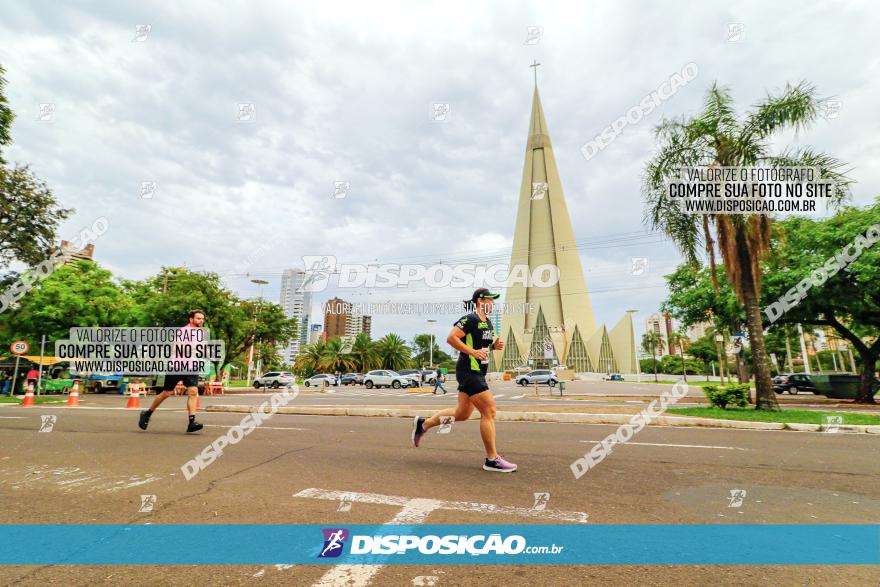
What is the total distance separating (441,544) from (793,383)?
113 ft

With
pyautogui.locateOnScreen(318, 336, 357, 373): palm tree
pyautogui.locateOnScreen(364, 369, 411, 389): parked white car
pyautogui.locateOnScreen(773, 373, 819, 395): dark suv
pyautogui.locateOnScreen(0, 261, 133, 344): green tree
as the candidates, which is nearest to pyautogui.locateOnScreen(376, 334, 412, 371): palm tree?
pyautogui.locateOnScreen(318, 336, 357, 373): palm tree

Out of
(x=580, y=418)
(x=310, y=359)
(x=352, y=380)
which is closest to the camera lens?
(x=580, y=418)

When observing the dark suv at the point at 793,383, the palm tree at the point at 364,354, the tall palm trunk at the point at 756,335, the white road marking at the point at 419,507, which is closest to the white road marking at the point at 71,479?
the white road marking at the point at 419,507

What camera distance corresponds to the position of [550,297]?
3482 inches

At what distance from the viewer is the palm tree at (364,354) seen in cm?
6225

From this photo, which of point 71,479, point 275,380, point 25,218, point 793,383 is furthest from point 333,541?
point 275,380

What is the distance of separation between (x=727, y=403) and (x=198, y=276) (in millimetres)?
32959

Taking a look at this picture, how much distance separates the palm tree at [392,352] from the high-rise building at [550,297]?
2641 centimetres

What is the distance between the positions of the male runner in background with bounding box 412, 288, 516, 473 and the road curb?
5.05m

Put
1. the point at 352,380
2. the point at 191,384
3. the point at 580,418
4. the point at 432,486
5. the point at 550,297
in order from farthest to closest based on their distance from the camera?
the point at 550,297 → the point at 352,380 → the point at 580,418 → the point at 191,384 → the point at 432,486

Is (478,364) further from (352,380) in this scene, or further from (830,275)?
(352,380)

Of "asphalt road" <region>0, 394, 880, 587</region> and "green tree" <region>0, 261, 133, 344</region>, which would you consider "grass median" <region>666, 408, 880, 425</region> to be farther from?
"green tree" <region>0, 261, 133, 344</region>

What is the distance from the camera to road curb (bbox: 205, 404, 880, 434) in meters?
8.84

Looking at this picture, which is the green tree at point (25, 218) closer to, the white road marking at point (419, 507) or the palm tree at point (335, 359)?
the white road marking at point (419, 507)
